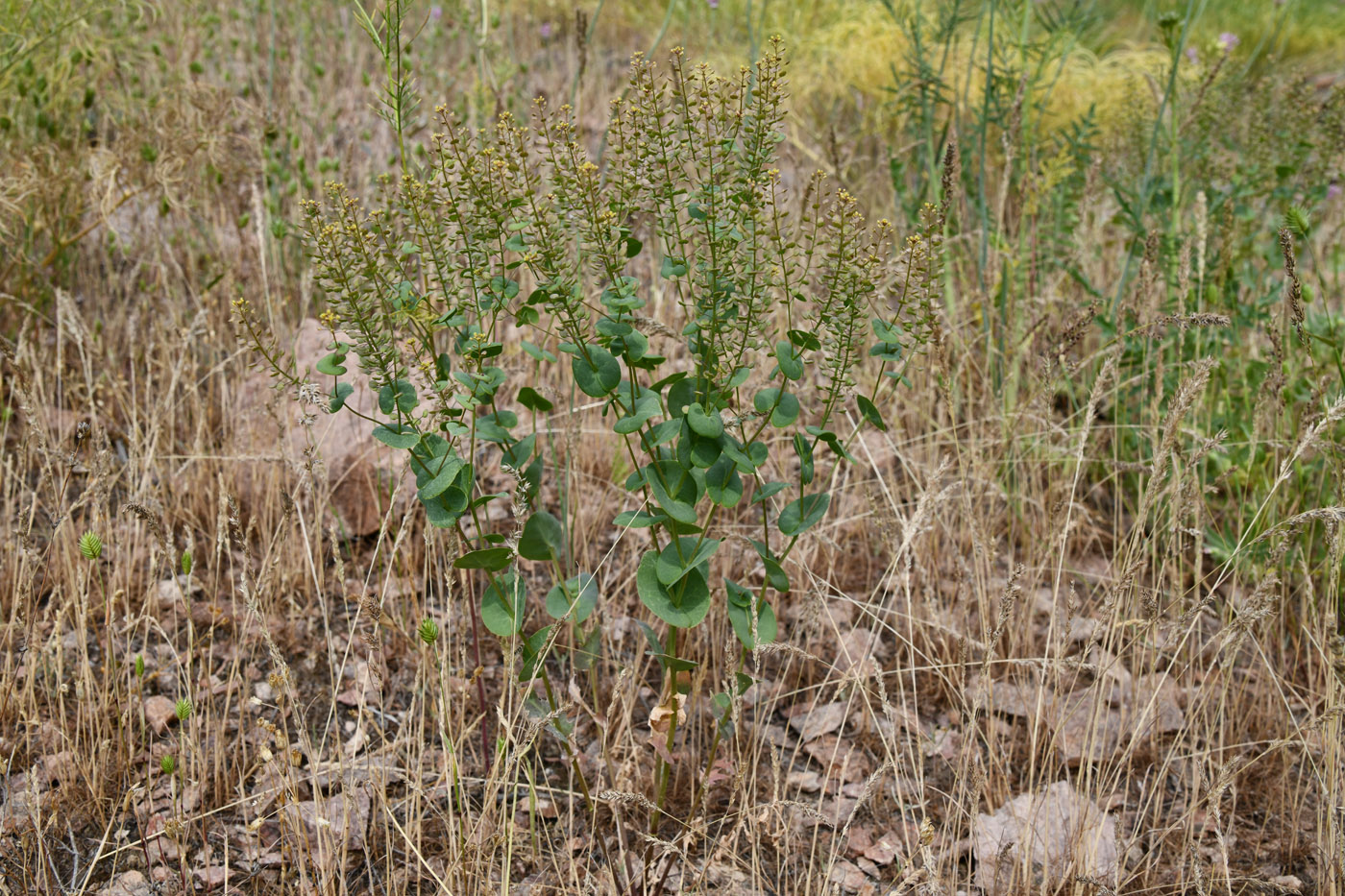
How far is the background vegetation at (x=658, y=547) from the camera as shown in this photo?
155 cm

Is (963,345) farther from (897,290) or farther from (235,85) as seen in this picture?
(235,85)

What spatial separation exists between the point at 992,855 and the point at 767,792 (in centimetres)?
41

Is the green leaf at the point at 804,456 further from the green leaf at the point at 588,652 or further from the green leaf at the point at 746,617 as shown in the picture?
the green leaf at the point at 588,652

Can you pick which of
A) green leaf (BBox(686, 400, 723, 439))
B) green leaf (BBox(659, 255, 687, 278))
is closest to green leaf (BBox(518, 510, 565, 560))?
green leaf (BBox(686, 400, 723, 439))

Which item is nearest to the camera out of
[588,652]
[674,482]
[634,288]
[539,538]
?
[634,288]

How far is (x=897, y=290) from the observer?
A: 1502 mm

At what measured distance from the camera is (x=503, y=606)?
1.59 metres

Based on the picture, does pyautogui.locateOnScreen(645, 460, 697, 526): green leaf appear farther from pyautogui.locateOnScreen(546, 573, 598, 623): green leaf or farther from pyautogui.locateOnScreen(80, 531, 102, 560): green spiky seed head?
pyautogui.locateOnScreen(80, 531, 102, 560): green spiky seed head

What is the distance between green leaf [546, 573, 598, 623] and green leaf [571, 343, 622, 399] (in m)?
0.33

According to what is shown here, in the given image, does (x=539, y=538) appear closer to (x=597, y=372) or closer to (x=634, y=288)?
(x=597, y=372)

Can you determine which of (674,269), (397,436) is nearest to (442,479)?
(397,436)

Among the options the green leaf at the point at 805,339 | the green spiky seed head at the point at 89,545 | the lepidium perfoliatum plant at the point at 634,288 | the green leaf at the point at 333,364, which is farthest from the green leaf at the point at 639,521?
the green spiky seed head at the point at 89,545

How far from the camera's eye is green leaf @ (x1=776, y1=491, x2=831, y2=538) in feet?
4.86

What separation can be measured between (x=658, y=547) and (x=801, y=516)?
0.82ft
